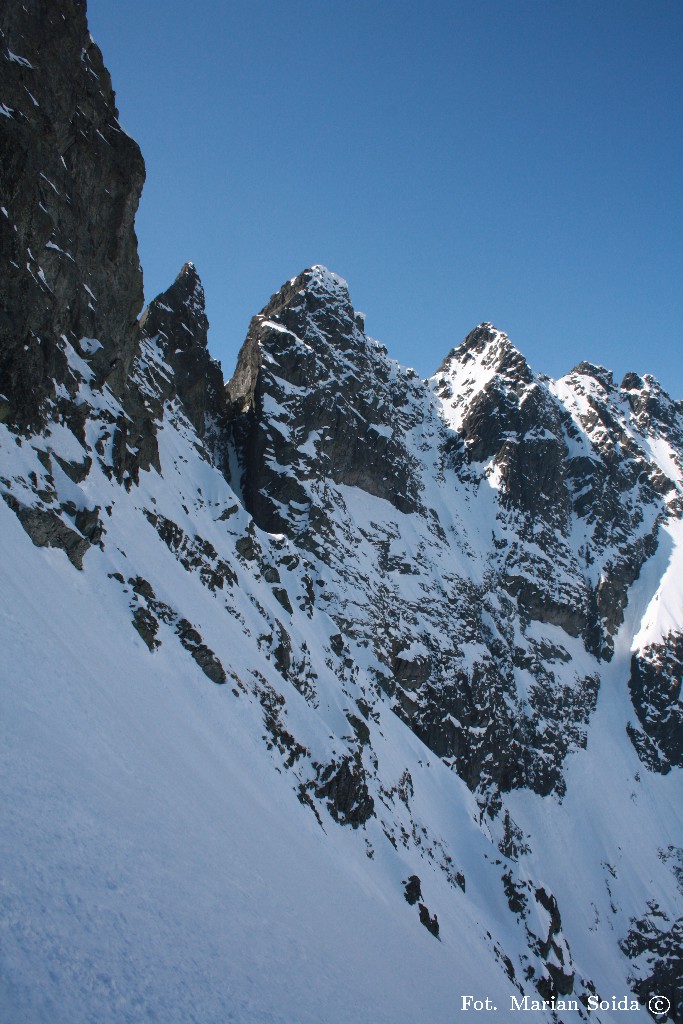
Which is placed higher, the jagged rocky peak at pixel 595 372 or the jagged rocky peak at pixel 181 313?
the jagged rocky peak at pixel 595 372

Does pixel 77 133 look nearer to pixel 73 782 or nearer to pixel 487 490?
pixel 73 782

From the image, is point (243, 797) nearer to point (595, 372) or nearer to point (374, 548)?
point (374, 548)

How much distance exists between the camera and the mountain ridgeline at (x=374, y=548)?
1262 inches

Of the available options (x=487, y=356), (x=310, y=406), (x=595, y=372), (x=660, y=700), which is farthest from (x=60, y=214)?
(x=595, y=372)

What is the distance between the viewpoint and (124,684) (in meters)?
21.2

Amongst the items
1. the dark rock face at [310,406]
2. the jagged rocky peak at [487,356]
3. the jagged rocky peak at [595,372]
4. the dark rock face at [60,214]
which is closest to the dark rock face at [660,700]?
the dark rock face at [310,406]

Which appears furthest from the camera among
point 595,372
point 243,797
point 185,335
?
point 595,372

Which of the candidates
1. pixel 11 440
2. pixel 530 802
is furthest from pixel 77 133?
pixel 530 802

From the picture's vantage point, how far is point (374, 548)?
→ 74062 millimetres

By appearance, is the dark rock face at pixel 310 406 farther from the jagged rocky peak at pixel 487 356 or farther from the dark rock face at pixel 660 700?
the dark rock face at pixel 660 700

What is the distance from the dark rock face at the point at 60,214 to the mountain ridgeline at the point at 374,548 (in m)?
0.18

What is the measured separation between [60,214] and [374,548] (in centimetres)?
4902

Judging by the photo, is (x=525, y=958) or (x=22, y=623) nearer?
(x=22, y=623)

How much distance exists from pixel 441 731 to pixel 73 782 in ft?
199
